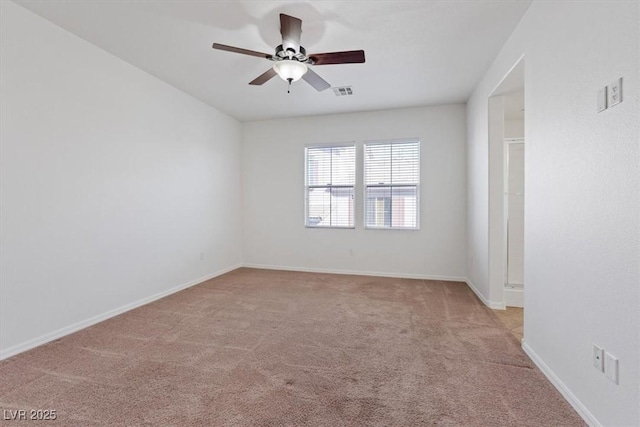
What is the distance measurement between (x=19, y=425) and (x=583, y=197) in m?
3.31

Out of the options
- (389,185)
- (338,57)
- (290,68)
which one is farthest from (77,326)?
(389,185)

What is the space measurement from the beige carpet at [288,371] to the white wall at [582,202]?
1.13 ft

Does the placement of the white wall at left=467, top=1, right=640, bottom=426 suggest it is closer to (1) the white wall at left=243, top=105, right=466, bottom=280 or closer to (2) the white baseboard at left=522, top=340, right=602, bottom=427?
(2) the white baseboard at left=522, top=340, right=602, bottom=427

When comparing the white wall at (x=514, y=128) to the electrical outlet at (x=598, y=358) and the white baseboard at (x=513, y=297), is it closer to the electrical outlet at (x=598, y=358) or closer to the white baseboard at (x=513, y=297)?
the white baseboard at (x=513, y=297)

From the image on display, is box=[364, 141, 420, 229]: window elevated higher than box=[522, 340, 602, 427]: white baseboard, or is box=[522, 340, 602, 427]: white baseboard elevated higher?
box=[364, 141, 420, 229]: window

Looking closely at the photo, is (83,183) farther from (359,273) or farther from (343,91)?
(359,273)

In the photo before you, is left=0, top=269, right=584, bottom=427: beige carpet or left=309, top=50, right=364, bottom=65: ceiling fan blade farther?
left=309, top=50, right=364, bottom=65: ceiling fan blade

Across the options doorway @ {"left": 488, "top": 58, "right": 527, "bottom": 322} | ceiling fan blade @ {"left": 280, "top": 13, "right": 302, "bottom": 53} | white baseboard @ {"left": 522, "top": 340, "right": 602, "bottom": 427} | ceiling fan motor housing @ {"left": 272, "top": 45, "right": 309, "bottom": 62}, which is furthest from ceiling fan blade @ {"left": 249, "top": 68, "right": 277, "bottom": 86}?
white baseboard @ {"left": 522, "top": 340, "right": 602, "bottom": 427}

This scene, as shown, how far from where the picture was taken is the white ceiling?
2.38 m

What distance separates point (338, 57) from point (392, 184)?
289 cm

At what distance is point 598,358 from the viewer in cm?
149

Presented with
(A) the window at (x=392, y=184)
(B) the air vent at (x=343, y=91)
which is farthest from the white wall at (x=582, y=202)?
(A) the window at (x=392, y=184)

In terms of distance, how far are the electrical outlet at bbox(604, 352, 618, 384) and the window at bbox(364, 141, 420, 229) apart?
11.5ft

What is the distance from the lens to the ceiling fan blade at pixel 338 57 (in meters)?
2.39
